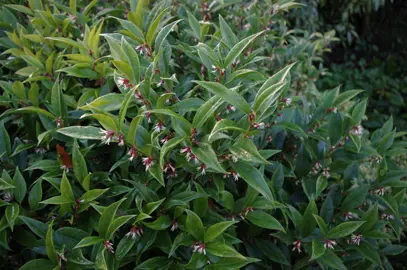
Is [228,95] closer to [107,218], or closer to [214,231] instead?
[214,231]

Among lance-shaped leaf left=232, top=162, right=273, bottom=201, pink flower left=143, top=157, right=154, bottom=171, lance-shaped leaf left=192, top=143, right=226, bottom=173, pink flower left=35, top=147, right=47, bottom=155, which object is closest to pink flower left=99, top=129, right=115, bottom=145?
pink flower left=143, top=157, right=154, bottom=171

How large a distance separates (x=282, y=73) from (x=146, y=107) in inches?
14.9

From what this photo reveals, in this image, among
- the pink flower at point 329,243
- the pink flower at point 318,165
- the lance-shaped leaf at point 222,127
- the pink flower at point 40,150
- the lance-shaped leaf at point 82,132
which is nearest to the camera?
the lance-shaped leaf at point 222,127

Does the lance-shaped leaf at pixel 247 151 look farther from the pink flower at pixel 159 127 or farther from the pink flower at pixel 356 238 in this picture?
the pink flower at pixel 356 238

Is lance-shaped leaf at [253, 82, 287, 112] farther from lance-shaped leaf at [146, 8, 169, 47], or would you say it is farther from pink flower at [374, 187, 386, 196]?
pink flower at [374, 187, 386, 196]

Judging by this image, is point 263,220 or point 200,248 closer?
point 200,248

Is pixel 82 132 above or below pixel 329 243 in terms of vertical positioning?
above

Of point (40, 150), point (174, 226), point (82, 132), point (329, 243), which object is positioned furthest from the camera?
point (40, 150)

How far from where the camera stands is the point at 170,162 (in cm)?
136

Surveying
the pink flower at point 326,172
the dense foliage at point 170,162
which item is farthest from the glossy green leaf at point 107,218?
the pink flower at point 326,172

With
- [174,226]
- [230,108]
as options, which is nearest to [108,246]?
[174,226]

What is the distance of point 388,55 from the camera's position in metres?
5.56

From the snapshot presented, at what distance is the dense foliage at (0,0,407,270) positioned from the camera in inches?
48.7

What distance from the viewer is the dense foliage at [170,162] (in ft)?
4.06
